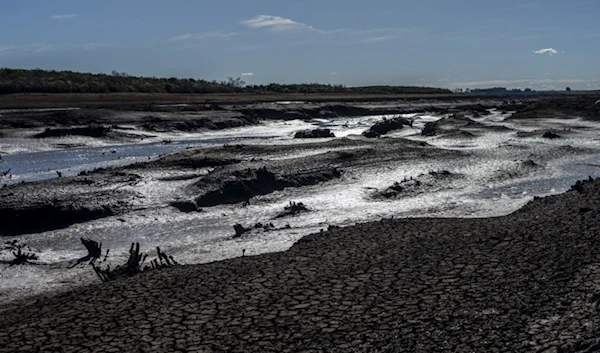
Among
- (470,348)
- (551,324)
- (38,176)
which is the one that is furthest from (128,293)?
(38,176)

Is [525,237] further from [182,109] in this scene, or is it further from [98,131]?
[182,109]

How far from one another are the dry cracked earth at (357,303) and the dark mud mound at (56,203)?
6645 mm

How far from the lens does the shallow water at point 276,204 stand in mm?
Answer: 15414

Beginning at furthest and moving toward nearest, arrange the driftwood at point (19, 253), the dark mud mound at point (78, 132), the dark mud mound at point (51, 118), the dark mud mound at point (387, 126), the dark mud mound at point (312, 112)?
the dark mud mound at point (312, 112)
the dark mud mound at point (387, 126)
the dark mud mound at point (51, 118)
the dark mud mound at point (78, 132)
the driftwood at point (19, 253)

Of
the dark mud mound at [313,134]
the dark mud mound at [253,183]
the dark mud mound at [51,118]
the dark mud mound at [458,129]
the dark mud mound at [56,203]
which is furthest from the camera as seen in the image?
the dark mud mound at [51,118]

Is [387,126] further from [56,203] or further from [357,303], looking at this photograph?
[357,303]

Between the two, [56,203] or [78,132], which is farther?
[78,132]

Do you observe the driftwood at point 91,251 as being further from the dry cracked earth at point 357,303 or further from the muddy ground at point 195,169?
the muddy ground at point 195,169

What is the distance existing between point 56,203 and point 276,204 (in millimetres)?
6630

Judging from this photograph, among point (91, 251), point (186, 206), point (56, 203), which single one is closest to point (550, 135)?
point (186, 206)

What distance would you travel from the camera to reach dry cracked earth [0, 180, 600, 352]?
866 centimetres

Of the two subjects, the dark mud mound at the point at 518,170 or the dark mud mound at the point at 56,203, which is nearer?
the dark mud mound at the point at 56,203

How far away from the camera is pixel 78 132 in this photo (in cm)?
4091

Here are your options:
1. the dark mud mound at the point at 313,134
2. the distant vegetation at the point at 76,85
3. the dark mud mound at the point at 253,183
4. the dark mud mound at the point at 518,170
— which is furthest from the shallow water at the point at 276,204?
the distant vegetation at the point at 76,85
